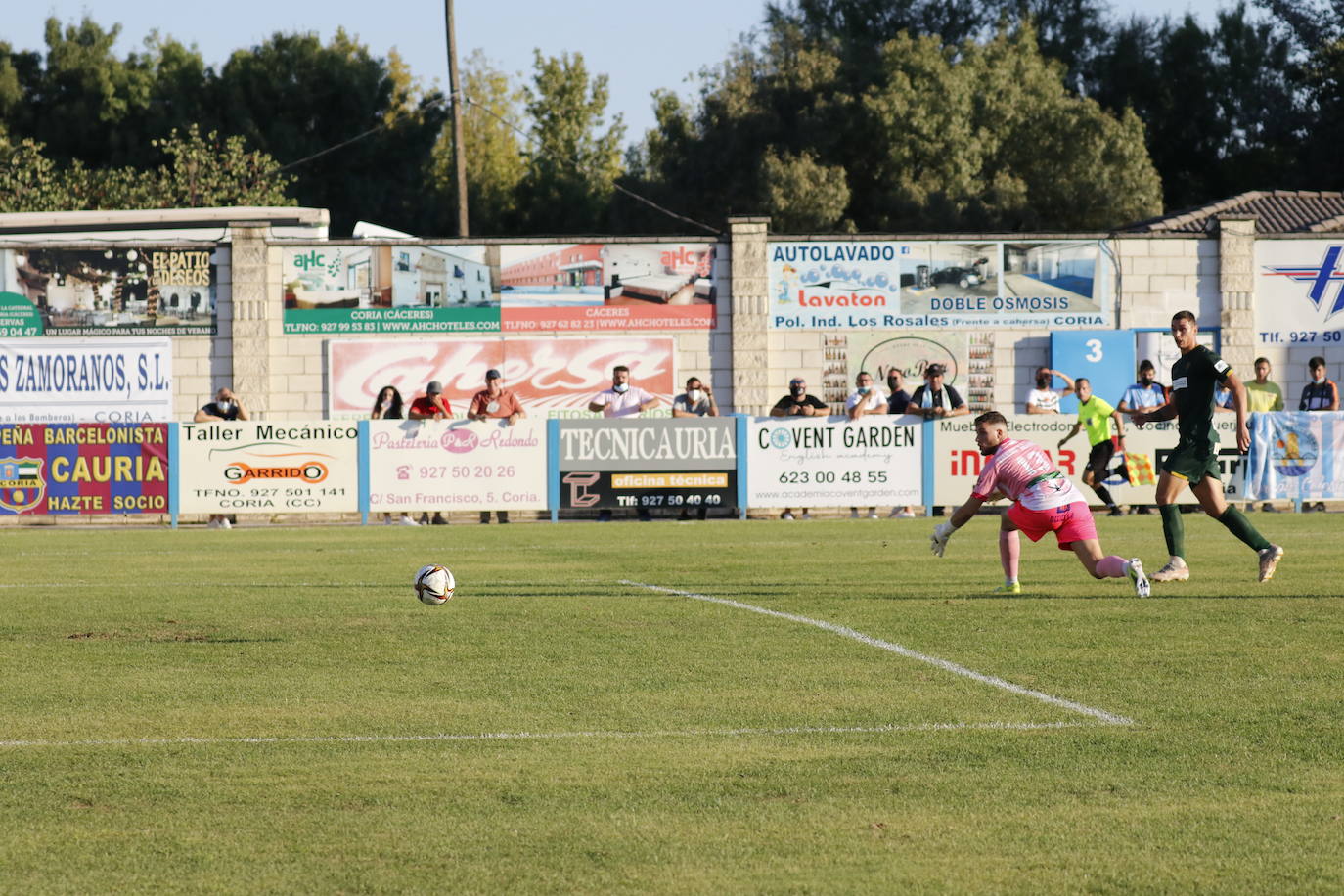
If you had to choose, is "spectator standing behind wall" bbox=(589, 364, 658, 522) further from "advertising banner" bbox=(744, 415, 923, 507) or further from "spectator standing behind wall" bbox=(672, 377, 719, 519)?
"advertising banner" bbox=(744, 415, 923, 507)

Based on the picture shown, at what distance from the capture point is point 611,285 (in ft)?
102

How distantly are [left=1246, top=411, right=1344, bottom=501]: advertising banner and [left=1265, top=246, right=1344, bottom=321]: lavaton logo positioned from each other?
757 centimetres

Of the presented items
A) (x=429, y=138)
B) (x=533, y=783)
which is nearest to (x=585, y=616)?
(x=533, y=783)

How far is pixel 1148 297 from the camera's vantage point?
31.7 m

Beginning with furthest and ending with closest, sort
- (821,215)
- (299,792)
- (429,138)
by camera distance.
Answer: (429,138) < (821,215) < (299,792)

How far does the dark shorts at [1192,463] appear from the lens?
512 inches

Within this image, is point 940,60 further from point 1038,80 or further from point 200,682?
point 200,682

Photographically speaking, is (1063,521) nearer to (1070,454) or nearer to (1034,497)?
(1034,497)

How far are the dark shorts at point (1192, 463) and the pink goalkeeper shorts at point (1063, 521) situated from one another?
46.8 inches

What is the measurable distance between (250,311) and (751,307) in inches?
344

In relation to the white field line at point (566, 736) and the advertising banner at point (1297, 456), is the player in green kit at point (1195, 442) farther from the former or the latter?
the advertising banner at point (1297, 456)

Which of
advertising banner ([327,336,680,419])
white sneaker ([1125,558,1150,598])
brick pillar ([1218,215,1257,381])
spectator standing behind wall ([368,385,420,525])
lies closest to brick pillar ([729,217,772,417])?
advertising banner ([327,336,680,419])

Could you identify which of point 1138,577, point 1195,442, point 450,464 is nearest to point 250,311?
point 450,464

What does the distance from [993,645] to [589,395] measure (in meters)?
21.5
